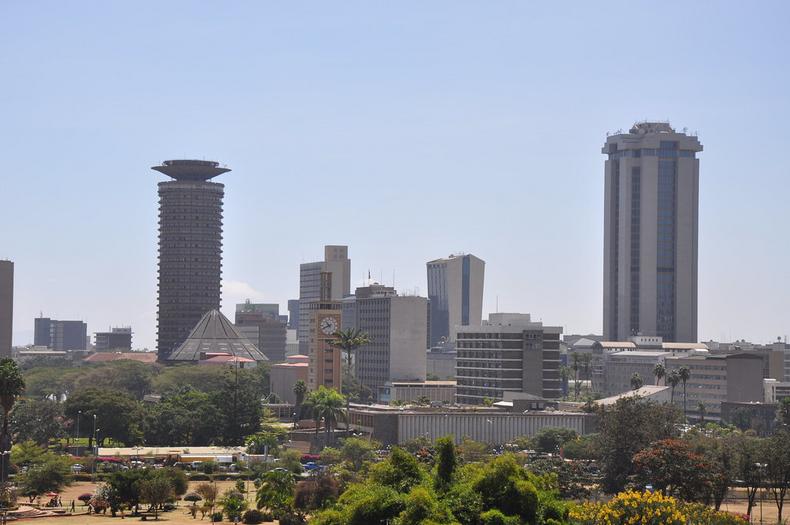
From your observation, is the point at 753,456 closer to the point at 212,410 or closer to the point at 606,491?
the point at 606,491

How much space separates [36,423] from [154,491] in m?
62.1

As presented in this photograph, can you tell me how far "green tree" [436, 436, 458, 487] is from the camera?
229 feet

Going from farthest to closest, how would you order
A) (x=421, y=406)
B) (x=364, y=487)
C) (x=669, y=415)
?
(x=421, y=406)
(x=669, y=415)
(x=364, y=487)

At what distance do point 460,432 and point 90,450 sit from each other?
4638 cm

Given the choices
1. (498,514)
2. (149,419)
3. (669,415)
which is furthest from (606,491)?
(149,419)

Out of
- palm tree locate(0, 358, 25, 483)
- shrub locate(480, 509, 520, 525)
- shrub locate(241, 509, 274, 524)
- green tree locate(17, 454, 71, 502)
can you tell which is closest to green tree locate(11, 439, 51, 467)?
palm tree locate(0, 358, 25, 483)

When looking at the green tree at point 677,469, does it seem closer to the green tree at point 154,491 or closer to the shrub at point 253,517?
the shrub at point 253,517

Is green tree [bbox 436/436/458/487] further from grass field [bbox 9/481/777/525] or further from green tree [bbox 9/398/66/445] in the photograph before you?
green tree [bbox 9/398/66/445]

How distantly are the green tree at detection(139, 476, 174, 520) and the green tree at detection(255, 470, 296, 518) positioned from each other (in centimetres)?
784

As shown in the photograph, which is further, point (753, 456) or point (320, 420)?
point (320, 420)

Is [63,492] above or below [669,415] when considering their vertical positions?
below

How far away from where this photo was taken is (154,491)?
355 ft

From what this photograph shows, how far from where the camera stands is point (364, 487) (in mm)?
70750

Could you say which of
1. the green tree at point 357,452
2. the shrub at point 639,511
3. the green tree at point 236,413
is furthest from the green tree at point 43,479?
the shrub at point 639,511
